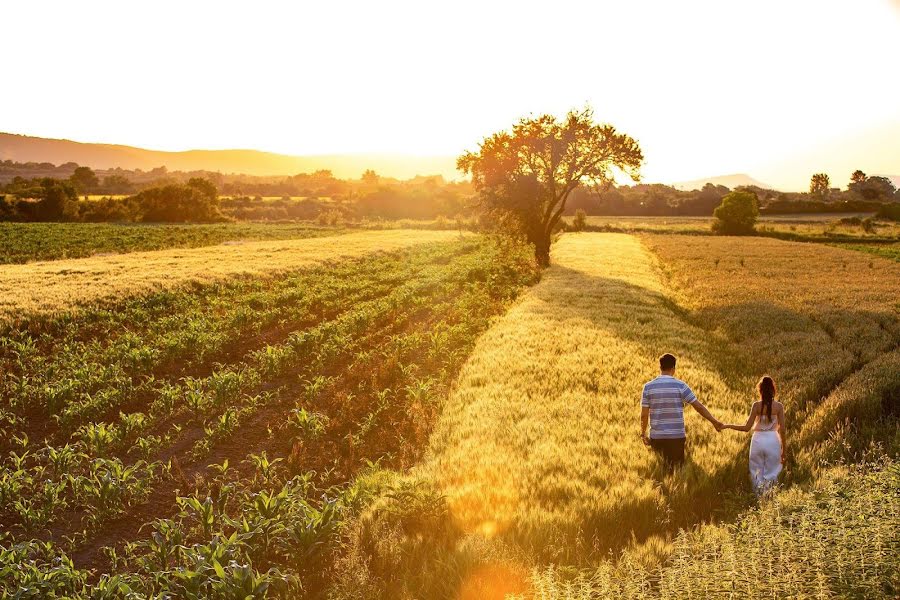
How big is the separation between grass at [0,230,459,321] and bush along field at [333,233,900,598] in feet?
53.9

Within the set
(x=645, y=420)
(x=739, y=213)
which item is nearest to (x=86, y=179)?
(x=739, y=213)

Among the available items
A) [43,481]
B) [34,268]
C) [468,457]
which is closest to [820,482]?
[468,457]

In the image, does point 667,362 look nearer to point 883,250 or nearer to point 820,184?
point 883,250

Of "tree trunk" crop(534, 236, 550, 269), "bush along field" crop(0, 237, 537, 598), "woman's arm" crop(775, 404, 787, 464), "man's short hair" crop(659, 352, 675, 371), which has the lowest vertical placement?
"bush along field" crop(0, 237, 537, 598)

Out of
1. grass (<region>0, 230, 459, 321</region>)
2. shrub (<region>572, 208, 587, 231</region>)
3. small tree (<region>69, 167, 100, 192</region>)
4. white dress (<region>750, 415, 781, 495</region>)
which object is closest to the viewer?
white dress (<region>750, 415, 781, 495</region>)

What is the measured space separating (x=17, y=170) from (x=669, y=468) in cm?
23206

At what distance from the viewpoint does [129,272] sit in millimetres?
30297

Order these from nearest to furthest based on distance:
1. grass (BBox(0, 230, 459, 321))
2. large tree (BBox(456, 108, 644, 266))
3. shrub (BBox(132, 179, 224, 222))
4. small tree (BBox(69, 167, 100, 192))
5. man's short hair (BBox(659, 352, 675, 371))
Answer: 1. man's short hair (BBox(659, 352, 675, 371))
2. grass (BBox(0, 230, 459, 321))
3. large tree (BBox(456, 108, 644, 266))
4. shrub (BBox(132, 179, 224, 222))
5. small tree (BBox(69, 167, 100, 192))

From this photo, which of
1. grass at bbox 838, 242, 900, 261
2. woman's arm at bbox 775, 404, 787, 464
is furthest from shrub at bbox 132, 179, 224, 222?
woman's arm at bbox 775, 404, 787, 464

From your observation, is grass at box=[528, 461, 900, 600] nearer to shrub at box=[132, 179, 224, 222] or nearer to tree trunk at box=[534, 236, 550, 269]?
tree trunk at box=[534, 236, 550, 269]

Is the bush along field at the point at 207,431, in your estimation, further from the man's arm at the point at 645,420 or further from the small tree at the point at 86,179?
the small tree at the point at 86,179

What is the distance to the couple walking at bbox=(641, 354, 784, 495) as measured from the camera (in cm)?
759

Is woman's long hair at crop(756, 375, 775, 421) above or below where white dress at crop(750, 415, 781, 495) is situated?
above

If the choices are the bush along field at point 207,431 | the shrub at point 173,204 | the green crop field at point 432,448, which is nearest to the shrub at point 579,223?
the shrub at point 173,204
